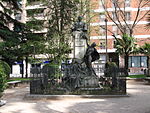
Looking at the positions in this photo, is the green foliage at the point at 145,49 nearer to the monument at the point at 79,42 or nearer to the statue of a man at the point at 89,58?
the monument at the point at 79,42

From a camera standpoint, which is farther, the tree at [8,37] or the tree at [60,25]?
the tree at [60,25]

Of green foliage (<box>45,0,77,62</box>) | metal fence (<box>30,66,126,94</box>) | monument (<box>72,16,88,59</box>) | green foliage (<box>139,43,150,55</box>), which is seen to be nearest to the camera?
metal fence (<box>30,66,126,94</box>)

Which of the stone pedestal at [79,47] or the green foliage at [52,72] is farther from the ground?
the stone pedestal at [79,47]

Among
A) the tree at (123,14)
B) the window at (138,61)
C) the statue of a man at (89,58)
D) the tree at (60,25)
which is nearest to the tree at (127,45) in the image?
the tree at (123,14)

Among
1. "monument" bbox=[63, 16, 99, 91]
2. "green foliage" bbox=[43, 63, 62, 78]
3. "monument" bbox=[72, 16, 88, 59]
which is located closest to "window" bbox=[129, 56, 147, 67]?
"monument" bbox=[63, 16, 99, 91]

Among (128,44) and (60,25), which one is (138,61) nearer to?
(128,44)

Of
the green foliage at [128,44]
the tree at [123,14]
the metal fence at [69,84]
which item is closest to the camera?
the metal fence at [69,84]

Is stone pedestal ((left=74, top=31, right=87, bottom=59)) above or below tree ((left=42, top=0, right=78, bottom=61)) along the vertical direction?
below

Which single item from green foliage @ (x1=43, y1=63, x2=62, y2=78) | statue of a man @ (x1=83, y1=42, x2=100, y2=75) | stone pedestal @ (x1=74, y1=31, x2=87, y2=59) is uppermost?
stone pedestal @ (x1=74, y1=31, x2=87, y2=59)

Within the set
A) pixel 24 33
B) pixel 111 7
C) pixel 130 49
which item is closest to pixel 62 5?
pixel 24 33

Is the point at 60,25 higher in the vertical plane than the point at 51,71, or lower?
higher

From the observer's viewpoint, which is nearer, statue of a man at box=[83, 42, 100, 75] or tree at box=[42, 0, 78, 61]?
statue of a man at box=[83, 42, 100, 75]

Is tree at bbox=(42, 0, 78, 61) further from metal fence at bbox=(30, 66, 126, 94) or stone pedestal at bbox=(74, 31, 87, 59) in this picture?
metal fence at bbox=(30, 66, 126, 94)

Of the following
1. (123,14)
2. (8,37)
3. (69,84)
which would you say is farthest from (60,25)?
(69,84)
